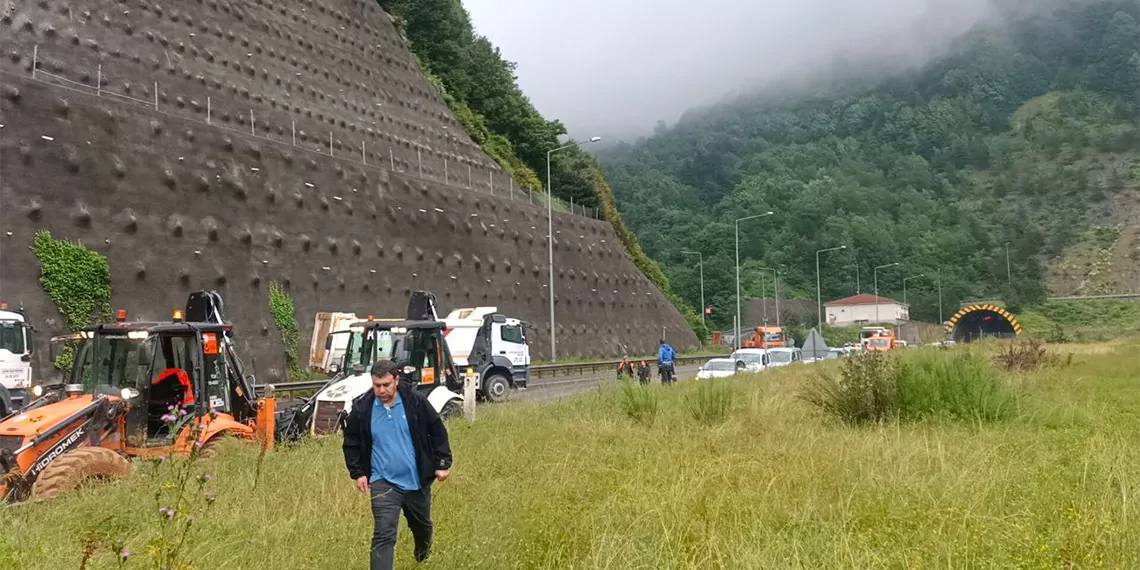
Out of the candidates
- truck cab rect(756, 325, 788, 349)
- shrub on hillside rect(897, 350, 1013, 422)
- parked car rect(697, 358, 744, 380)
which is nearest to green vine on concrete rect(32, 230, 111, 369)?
parked car rect(697, 358, 744, 380)

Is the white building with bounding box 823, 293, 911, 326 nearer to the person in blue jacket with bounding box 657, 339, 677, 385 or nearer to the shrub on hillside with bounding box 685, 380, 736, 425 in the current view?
the person in blue jacket with bounding box 657, 339, 677, 385

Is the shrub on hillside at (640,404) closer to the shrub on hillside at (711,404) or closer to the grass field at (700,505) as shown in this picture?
the shrub on hillside at (711,404)

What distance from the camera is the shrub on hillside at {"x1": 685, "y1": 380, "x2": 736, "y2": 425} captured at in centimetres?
1216

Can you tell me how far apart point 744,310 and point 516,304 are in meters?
60.1

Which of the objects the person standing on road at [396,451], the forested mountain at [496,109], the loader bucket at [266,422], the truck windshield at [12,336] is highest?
the forested mountain at [496,109]

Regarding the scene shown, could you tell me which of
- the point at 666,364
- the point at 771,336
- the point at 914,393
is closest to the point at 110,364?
the point at 914,393

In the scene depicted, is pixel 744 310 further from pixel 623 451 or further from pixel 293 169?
pixel 623 451

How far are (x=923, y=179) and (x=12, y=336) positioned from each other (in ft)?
510

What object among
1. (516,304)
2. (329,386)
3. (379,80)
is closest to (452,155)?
(379,80)

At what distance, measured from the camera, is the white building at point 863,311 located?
101m

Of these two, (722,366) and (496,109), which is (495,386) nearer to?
(722,366)

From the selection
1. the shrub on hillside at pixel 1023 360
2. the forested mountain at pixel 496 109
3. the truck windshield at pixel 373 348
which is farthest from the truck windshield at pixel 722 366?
the forested mountain at pixel 496 109

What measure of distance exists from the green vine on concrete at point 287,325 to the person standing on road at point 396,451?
24266 mm

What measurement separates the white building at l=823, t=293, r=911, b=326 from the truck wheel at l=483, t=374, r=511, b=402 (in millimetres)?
79264
